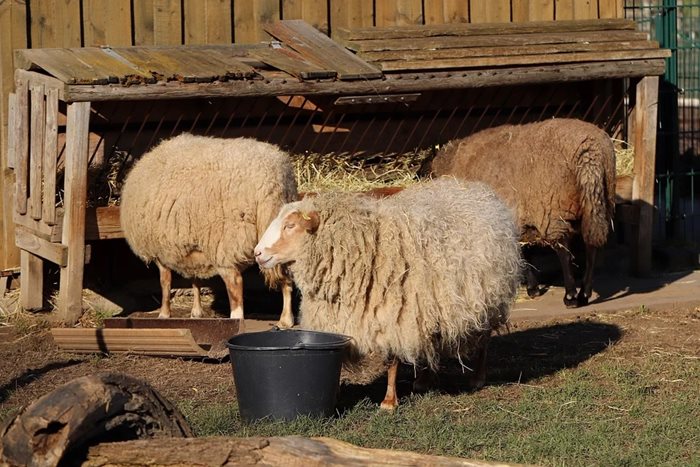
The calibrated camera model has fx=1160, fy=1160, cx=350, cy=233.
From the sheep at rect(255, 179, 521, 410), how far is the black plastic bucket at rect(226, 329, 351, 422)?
36 centimetres

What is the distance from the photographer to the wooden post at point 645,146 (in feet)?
37.5

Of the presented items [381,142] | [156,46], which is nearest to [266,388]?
[156,46]

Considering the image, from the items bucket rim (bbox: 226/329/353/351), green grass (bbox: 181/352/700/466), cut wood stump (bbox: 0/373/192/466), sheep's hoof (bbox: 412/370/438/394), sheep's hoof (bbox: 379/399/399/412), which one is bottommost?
green grass (bbox: 181/352/700/466)

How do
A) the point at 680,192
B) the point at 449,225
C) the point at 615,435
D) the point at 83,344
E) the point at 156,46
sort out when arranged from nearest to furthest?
the point at 615,435 < the point at 449,225 < the point at 83,344 < the point at 156,46 < the point at 680,192

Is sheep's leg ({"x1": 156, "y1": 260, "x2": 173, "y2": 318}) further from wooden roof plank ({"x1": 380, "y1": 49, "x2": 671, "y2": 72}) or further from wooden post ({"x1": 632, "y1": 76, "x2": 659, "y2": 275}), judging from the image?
wooden post ({"x1": 632, "y1": 76, "x2": 659, "y2": 275})

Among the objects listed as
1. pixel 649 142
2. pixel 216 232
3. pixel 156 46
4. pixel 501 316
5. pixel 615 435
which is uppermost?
pixel 156 46

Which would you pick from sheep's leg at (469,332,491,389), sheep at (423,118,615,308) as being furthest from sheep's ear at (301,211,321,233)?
sheep at (423,118,615,308)

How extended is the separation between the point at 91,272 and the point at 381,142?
3190 mm

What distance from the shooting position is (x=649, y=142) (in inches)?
452

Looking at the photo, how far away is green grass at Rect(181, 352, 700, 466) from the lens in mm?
5941

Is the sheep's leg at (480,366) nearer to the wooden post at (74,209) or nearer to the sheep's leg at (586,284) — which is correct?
the sheep's leg at (586,284)

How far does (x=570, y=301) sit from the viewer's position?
34.7ft

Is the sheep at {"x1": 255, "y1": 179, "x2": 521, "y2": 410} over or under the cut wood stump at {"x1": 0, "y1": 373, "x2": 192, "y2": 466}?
over

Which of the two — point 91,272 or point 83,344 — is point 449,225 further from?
point 91,272
